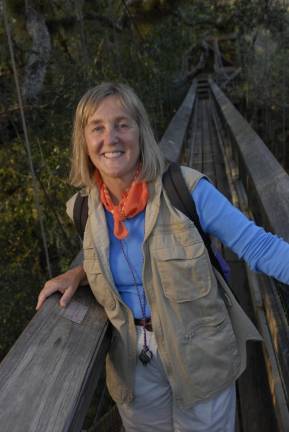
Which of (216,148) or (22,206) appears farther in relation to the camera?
(216,148)

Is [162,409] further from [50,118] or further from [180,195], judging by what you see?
[50,118]

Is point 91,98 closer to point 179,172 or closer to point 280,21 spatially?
point 179,172

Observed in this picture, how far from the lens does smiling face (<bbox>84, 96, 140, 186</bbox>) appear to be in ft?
3.87

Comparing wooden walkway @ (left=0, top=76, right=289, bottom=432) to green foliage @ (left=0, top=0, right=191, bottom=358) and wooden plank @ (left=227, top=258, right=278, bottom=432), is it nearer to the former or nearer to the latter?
wooden plank @ (left=227, top=258, right=278, bottom=432)

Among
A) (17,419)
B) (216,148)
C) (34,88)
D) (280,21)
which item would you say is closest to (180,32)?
(280,21)

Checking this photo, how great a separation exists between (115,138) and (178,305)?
44 cm

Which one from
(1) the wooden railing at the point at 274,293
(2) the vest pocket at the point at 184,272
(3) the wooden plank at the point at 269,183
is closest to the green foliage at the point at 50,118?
(3) the wooden plank at the point at 269,183

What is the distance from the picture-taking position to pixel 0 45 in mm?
4004

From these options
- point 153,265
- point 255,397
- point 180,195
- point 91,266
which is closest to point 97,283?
point 91,266

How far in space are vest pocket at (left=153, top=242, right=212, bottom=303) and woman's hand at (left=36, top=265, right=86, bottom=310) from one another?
0.22 m

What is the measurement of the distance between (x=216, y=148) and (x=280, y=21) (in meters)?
4.45

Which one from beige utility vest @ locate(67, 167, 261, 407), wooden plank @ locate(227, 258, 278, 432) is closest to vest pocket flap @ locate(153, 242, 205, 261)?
beige utility vest @ locate(67, 167, 261, 407)

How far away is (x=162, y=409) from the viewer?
1370 mm

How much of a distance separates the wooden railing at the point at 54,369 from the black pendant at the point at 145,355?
120 millimetres
